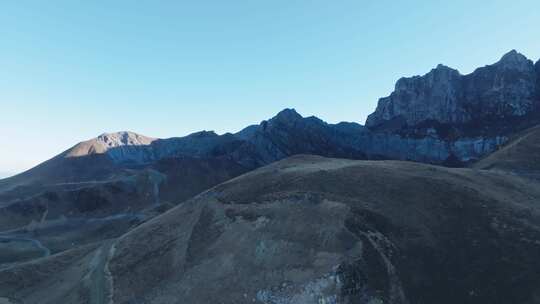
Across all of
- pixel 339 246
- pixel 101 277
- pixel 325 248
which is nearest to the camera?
pixel 339 246

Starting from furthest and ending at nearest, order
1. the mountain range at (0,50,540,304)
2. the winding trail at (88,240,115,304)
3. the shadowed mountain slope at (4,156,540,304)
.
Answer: the winding trail at (88,240,115,304), the mountain range at (0,50,540,304), the shadowed mountain slope at (4,156,540,304)

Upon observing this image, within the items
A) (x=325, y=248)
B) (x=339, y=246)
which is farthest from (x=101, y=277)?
(x=339, y=246)

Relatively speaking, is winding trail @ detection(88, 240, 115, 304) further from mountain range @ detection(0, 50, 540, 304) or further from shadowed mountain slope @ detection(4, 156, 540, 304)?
shadowed mountain slope @ detection(4, 156, 540, 304)

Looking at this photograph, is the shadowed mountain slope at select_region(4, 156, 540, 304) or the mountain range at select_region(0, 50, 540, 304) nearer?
the shadowed mountain slope at select_region(4, 156, 540, 304)

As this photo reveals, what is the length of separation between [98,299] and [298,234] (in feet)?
103

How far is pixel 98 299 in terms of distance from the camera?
5988cm

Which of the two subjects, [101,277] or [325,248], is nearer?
[325,248]

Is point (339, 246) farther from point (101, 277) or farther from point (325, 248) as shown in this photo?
point (101, 277)

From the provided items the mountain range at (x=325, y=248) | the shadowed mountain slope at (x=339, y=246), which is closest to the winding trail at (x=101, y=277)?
the mountain range at (x=325, y=248)

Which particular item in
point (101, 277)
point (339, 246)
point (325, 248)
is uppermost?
point (339, 246)

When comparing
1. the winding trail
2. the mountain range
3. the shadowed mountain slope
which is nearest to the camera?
the shadowed mountain slope

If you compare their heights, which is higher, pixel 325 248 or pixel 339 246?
pixel 339 246

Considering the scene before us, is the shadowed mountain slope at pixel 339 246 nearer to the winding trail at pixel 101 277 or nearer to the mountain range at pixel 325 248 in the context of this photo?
the mountain range at pixel 325 248

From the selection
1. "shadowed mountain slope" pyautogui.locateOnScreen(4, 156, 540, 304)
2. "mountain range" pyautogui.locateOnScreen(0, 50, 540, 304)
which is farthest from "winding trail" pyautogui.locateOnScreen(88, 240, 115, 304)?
"shadowed mountain slope" pyautogui.locateOnScreen(4, 156, 540, 304)
